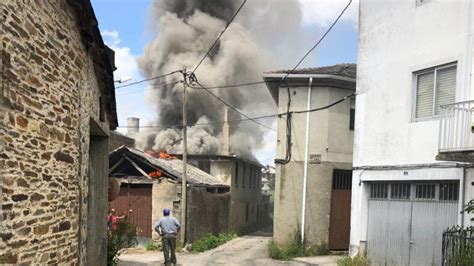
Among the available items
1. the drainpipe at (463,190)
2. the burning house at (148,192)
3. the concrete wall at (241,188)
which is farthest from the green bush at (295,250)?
the concrete wall at (241,188)

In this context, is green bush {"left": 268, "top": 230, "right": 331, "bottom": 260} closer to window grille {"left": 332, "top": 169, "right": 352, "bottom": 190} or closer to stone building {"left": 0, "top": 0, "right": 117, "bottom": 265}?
window grille {"left": 332, "top": 169, "right": 352, "bottom": 190}

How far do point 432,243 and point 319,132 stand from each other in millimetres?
6711

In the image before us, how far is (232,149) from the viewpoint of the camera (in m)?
30.7

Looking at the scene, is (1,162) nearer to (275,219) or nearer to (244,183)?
(275,219)

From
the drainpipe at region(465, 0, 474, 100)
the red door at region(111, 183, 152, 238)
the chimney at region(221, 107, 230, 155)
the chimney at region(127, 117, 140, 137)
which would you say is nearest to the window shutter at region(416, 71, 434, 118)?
the drainpipe at region(465, 0, 474, 100)

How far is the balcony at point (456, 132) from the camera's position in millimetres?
8992

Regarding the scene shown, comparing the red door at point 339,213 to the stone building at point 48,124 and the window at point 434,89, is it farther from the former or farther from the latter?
the stone building at point 48,124

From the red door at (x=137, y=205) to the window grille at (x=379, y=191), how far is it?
27.7ft

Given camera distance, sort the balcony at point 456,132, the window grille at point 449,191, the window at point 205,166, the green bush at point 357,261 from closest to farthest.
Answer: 1. the balcony at point 456,132
2. the window grille at point 449,191
3. the green bush at point 357,261
4. the window at point 205,166

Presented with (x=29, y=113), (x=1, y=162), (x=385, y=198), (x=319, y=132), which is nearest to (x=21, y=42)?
(x=29, y=113)

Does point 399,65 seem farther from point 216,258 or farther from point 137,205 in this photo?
point 137,205

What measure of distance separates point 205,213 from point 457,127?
11763 mm

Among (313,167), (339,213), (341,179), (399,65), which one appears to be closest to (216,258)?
(313,167)

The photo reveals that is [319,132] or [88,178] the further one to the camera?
[319,132]
